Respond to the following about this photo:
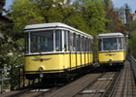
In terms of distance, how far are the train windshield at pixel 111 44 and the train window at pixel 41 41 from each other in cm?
1558

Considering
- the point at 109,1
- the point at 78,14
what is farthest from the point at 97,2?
the point at 109,1

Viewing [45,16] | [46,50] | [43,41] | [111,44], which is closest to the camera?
[46,50]

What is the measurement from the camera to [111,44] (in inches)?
1522

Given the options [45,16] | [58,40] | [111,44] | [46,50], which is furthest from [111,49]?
[46,50]

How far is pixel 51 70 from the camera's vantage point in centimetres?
2319

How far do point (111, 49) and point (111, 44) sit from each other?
394mm

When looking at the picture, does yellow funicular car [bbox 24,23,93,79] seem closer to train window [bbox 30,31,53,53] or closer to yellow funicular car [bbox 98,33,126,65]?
train window [bbox 30,31,53,53]

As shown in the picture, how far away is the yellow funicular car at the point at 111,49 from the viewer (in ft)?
125

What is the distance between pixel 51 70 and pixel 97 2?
38.9m

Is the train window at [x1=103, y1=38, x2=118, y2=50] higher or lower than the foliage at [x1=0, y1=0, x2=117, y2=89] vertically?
lower

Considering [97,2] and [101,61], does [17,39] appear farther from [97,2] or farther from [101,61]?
[97,2]

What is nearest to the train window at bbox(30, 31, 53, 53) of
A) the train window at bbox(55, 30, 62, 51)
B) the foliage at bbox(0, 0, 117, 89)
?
the train window at bbox(55, 30, 62, 51)

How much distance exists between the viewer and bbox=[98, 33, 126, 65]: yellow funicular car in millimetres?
38250

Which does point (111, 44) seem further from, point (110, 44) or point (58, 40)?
point (58, 40)
